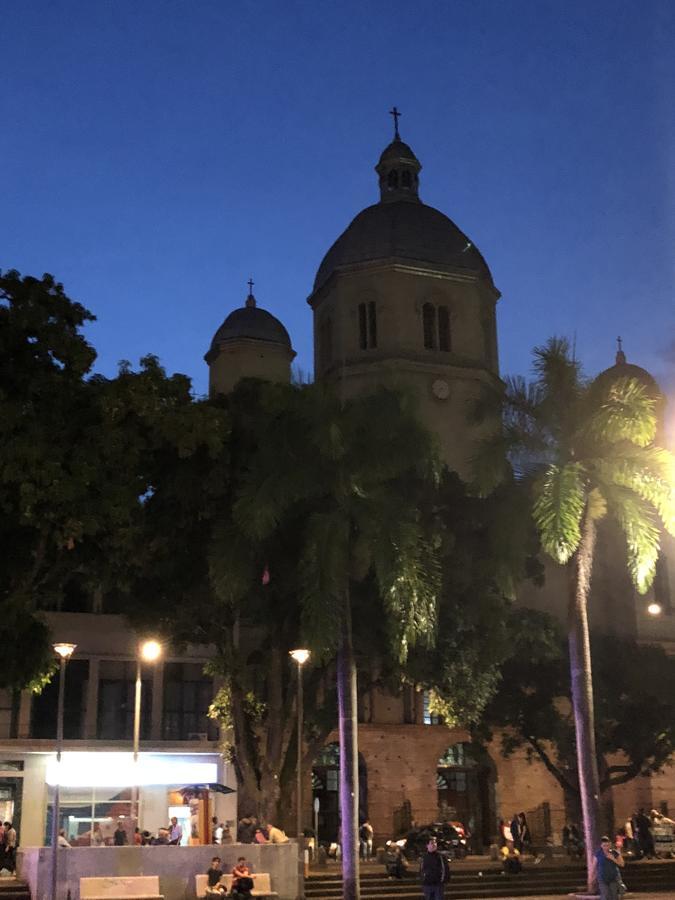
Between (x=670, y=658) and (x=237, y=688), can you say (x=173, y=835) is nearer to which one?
(x=237, y=688)

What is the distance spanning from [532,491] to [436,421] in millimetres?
22794

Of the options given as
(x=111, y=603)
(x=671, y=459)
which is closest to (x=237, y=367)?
(x=111, y=603)

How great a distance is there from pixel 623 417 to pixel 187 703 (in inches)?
804

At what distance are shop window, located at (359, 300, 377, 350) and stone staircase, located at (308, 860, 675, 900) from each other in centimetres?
2288

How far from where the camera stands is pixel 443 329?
153 ft


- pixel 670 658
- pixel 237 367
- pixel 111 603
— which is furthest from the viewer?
pixel 237 367

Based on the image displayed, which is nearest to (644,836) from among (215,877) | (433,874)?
(215,877)

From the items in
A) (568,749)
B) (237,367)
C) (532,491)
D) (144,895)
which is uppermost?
(237,367)

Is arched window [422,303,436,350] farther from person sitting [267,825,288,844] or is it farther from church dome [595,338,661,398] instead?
person sitting [267,825,288,844]

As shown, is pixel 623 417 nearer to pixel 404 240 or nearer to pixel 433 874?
pixel 433 874

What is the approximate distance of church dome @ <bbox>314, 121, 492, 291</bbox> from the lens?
46.5 meters

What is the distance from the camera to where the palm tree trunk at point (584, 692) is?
21.0m

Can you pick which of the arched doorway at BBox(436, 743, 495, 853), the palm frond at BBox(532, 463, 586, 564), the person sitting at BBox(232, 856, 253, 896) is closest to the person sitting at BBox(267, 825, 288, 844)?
the person sitting at BBox(232, 856, 253, 896)

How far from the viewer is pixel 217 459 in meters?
23.6
